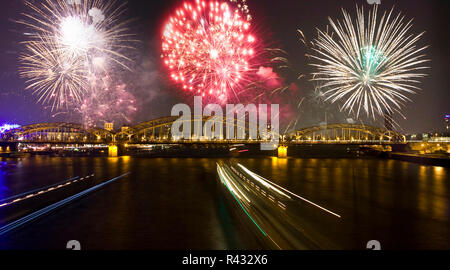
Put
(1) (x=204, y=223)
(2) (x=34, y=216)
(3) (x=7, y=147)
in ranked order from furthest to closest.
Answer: (3) (x=7, y=147), (2) (x=34, y=216), (1) (x=204, y=223)

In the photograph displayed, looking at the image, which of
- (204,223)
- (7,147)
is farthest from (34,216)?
(7,147)

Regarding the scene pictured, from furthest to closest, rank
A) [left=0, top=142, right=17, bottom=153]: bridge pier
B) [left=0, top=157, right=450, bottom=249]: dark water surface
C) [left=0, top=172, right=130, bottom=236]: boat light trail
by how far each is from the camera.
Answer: [left=0, top=142, right=17, bottom=153]: bridge pier
[left=0, top=172, right=130, bottom=236]: boat light trail
[left=0, top=157, right=450, bottom=249]: dark water surface

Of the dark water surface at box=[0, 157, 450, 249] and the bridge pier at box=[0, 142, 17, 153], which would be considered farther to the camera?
the bridge pier at box=[0, 142, 17, 153]

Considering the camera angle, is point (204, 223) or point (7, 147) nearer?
point (204, 223)

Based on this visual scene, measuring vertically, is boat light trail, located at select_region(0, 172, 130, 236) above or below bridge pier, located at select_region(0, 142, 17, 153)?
below

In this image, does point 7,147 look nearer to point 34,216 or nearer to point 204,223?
point 34,216

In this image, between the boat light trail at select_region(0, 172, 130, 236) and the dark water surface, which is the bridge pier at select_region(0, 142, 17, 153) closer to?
the dark water surface

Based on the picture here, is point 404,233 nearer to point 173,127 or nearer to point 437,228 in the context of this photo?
point 437,228

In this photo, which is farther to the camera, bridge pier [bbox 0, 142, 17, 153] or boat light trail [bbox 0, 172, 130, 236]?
bridge pier [bbox 0, 142, 17, 153]

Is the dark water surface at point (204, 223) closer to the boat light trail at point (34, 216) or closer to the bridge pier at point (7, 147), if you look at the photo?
the boat light trail at point (34, 216)

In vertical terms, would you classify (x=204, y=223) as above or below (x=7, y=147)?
below

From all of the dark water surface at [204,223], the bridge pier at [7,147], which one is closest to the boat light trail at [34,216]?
the dark water surface at [204,223]

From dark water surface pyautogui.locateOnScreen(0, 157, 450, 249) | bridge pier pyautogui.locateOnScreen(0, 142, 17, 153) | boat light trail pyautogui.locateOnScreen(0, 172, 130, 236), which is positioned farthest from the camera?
bridge pier pyautogui.locateOnScreen(0, 142, 17, 153)

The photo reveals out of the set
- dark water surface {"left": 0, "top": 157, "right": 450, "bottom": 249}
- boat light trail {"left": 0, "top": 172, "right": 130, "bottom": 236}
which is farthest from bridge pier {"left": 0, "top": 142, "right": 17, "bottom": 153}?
boat light trail {"left": 0, "top": 172, "right": 130, "bottom": 236}
